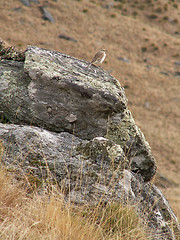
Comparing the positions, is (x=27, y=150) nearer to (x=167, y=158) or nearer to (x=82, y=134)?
(x=82, y=134)

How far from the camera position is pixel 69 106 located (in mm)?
6695

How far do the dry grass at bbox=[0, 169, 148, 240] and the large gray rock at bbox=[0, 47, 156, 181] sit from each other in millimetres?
2248

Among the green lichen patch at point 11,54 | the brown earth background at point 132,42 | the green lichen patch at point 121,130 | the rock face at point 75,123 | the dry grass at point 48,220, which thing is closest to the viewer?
the dry grass at point 48,220

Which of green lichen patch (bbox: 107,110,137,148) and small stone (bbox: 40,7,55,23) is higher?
green lichen patch (bbox: 107,110,137,148)

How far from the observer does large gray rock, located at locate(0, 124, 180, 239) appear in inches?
197

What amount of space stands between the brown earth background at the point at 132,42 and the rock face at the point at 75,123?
Answer: 22.7m

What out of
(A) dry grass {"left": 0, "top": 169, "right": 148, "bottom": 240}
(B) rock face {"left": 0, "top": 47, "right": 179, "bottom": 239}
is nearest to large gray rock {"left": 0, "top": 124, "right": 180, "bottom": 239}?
(B) rock face {"left": 0, "top": 47, "right": 179, "bottom": 239}

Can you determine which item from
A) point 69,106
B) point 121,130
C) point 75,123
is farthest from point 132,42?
point 75,123

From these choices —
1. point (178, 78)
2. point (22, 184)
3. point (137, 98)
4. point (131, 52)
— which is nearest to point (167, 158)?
point (137, 98)

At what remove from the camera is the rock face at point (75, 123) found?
5.44 metres

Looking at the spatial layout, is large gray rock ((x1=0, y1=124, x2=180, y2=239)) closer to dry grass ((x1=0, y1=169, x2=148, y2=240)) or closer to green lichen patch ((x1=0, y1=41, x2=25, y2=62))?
dry grass ((x1=0, y1=169, x2=148, y2=240))

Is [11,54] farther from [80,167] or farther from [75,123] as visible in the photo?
[80,167]

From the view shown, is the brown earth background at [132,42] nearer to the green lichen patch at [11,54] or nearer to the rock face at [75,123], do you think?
the rock face at [75,123]

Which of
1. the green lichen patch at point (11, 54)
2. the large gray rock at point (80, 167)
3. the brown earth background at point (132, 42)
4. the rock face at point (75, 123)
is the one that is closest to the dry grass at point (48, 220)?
the large gray rock at point (80, 167)
